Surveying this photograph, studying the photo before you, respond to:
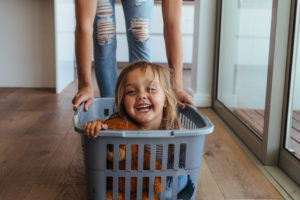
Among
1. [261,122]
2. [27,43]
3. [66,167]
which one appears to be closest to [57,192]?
[66,167]

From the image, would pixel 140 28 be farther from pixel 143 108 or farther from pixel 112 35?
pixel 143 108

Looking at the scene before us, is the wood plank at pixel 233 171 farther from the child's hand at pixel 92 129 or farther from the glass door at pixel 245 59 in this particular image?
the child's hand at pixel 92 129

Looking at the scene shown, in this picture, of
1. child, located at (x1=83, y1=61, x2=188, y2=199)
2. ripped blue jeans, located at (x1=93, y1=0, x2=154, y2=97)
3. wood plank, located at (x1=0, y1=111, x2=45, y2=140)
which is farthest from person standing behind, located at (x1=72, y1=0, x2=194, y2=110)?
wood plank, located at (x1=0, y1=111, x2=45, y2=140)

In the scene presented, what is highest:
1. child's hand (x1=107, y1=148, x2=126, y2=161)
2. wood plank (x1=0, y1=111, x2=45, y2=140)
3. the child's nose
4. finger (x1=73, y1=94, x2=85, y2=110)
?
the child's nose

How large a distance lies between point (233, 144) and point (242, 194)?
50 cm

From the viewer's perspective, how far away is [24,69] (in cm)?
295

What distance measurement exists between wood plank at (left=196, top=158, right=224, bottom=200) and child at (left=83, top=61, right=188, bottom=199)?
0.21 meters

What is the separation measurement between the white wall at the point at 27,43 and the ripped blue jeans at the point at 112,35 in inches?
64.4

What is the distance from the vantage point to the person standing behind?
44.6 inches

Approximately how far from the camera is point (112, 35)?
138 cm

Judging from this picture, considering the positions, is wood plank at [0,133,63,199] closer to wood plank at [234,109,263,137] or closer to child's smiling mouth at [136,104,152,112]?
child's smiling mouth at [136,104,152,112]

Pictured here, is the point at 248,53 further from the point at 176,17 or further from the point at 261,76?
the point at 176,17

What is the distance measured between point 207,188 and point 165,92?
15.1 inches

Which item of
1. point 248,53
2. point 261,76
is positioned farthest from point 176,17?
point 248,53
